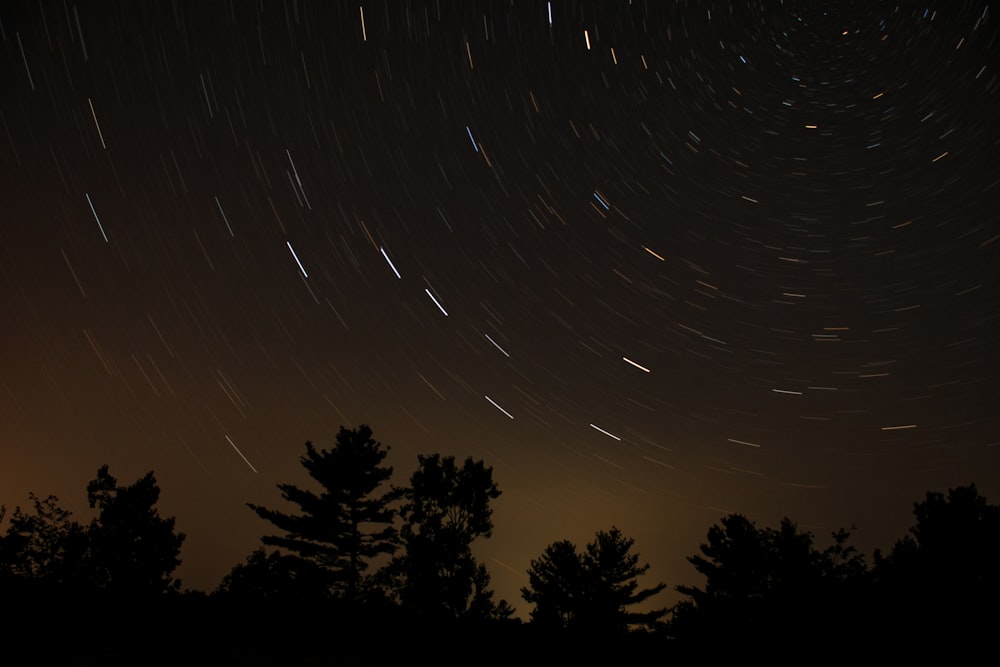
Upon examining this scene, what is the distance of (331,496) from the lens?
67.6 feet

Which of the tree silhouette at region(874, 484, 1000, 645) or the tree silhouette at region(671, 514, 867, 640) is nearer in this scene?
the tree silhouette at region(874, 484, 1000, 645)

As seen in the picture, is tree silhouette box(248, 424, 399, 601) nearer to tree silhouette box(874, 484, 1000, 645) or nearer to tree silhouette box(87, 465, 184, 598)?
tree silhouette box(87, 465, 184, 598)

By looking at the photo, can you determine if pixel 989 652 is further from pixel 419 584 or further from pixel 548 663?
pixel 419 584

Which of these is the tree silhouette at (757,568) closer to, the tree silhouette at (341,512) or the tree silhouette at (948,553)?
the tree silhouette at (948,553)

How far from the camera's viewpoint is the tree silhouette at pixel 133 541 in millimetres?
21875

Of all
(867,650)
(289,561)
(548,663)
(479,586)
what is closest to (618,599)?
(479,586)

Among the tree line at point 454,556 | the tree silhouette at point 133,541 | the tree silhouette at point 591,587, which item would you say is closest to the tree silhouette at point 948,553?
the tree line at point 454,556

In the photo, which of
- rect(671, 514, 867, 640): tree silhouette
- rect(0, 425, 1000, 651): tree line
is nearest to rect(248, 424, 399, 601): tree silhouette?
rect(0, 425, 1000, 651): tree line

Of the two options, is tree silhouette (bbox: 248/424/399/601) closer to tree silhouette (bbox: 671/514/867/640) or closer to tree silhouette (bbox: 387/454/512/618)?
tree silhouette (bbox: 387/454/512/618)

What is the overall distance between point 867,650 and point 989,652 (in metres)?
1.44

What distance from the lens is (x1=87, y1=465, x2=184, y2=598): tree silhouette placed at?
21875mm

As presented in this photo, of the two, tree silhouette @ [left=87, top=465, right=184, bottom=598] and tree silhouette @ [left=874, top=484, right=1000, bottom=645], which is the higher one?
tree silhouette @ [left=874, top=484, right=1000, bottom=645]

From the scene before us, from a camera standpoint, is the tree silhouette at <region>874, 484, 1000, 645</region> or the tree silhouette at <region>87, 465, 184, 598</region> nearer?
the tree silhouette at <region>874, 484, 1000, 645</region>

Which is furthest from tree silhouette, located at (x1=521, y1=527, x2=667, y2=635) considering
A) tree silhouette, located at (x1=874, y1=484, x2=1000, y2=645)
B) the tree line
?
tree silhouette, located at (x1=874, y1=484, x2=1000, y2=645)
